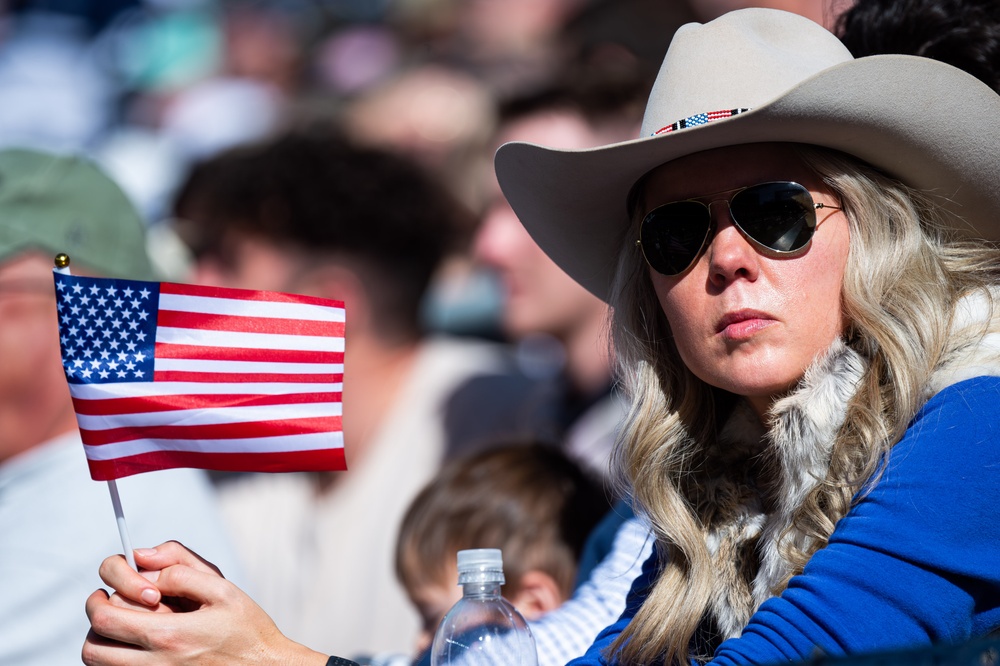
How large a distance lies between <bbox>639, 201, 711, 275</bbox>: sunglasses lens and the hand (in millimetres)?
1002

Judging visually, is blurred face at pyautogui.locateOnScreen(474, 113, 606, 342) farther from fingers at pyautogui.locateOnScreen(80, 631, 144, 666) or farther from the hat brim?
fingers at pyautogui.locateOnScreen(80, 631, 144, 666)

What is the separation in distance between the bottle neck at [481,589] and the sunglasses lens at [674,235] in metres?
0.68

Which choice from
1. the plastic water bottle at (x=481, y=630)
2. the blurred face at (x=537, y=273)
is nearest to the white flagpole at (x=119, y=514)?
the plastic water bottle at (x=481, y=630)

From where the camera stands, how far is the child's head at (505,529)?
10.3 feet

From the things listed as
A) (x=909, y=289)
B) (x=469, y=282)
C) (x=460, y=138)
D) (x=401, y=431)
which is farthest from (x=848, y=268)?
(x=460, y=138)

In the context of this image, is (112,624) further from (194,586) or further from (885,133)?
(885,133)

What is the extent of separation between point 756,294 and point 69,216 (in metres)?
2.40

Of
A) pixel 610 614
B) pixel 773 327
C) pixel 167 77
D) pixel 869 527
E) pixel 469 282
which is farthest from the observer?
pixel 167 77

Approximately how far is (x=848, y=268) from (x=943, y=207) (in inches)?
10.8

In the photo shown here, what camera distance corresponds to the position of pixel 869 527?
6.04 ft

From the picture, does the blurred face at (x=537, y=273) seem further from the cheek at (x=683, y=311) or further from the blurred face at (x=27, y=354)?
the cheek at (x=683, y=311)

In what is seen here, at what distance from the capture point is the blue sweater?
5.82 ft

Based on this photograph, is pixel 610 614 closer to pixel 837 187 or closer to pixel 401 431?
pixel 837 187

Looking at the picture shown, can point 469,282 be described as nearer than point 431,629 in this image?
No
